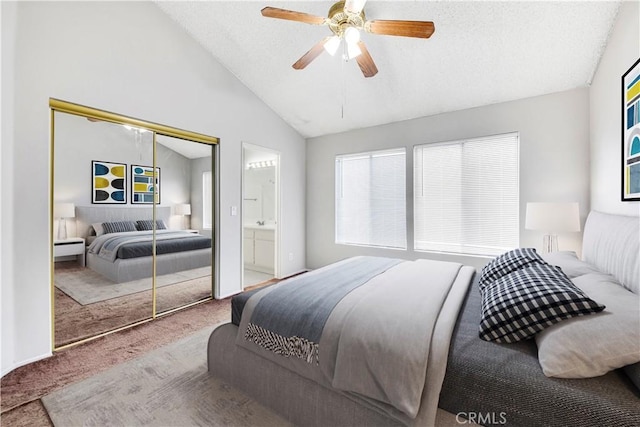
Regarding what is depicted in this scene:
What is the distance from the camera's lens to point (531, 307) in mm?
1176

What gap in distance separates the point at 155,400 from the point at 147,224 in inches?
69.7

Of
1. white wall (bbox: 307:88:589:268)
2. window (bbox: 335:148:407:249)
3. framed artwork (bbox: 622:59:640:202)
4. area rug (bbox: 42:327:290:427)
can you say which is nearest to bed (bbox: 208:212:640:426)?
area rug (bbox: 42:327:290:427)

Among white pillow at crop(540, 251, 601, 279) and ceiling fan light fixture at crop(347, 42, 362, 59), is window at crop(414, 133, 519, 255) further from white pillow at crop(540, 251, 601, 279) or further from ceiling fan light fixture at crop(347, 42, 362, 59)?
ceiling fan light fixture at crop(347, 42, 362, 59)

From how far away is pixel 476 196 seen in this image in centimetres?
344

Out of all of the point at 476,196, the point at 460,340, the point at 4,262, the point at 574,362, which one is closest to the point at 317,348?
the point at 460,340

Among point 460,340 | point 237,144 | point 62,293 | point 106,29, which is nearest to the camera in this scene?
point 460,340

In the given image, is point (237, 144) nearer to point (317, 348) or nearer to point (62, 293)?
point (62, 293)

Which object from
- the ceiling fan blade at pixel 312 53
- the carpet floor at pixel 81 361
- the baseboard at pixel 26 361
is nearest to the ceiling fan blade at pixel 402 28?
the ceiling fan blade at pixel 312 53

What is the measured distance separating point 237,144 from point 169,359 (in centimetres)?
257

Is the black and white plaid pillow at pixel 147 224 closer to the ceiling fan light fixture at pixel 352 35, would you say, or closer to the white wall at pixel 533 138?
the ceiling fan light fixture at pixel 352 35

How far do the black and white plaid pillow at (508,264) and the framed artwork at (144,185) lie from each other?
3.13 metres

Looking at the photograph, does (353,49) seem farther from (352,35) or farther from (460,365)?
(460,365)

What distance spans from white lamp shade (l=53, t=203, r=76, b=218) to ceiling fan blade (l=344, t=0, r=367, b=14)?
271 cm

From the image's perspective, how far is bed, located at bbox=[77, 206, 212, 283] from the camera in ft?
8.25
